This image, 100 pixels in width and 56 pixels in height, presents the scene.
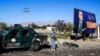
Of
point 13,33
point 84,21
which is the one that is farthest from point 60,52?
point 84,21

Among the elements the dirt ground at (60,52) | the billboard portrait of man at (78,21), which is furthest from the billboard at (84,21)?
the dirt ground at (60,52)

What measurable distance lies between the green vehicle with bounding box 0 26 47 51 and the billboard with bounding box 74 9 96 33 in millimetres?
14181

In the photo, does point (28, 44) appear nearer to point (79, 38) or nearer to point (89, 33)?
point (79, 38)

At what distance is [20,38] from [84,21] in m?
20.5

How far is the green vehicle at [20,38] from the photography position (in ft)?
57.2

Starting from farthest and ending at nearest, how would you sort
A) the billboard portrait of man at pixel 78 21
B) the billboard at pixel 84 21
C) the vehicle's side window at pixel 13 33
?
the billboard at pixel 84 21 → the billboard portrait of man at pixel 78 21 → the vehicle's side window at pixel 13 33

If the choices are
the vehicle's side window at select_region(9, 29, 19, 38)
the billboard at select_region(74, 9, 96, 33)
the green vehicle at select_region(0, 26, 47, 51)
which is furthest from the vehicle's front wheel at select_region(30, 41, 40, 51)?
the billboard at select_region(74, 9, 96, 33)

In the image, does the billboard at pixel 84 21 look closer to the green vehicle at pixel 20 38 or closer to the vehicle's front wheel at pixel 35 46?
the green vehicle at pixel 20 38

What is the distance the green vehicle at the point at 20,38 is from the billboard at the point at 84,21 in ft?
46.5

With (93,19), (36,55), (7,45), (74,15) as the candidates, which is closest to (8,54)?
(7,45)

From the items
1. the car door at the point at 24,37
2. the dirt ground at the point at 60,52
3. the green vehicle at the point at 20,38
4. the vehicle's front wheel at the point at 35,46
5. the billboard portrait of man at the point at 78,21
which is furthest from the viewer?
the billboard portrait of man at the point at 78,21

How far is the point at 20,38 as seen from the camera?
60.2 feet

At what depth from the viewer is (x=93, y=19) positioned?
41938mm

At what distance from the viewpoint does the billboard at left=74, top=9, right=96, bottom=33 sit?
33900 millimetres
